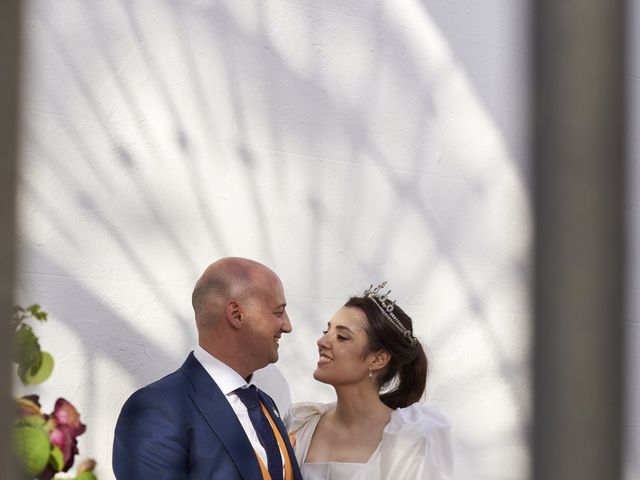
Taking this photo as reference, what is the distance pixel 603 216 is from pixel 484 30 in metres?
3.83

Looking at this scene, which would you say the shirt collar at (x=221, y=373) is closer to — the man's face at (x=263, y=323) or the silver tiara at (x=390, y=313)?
the man's face at (x=263, y=323)

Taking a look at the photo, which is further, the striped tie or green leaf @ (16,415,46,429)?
the striped tie

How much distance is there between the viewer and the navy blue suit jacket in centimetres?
264

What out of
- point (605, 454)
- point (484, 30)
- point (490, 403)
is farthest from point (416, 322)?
point (605, 454)

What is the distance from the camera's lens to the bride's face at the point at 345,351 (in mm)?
3232

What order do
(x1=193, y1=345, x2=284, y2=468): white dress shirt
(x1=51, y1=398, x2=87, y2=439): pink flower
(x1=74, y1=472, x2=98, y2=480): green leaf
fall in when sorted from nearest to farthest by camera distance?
(x1=74, y1=472, x2=98, y2=480): green leaf, (x1=51, y1=398, x2=87, y2=439): pink flower, (x1=193, y1=345, x2=284, y2=468): white dress shirt

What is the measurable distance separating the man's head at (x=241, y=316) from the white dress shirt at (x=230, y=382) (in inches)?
0.7

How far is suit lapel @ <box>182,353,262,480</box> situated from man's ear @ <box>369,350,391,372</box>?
2.07 feet

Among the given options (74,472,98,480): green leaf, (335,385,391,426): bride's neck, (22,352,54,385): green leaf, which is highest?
(22,352,54,385): green leaf

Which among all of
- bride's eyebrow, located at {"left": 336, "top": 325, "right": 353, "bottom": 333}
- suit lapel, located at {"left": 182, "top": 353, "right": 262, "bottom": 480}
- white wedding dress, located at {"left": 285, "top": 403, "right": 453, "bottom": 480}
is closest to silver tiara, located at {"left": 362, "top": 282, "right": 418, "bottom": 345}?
bride's eyebrow, located at {"left": 336, "top": 325, "right": 353, "bottom": 333}

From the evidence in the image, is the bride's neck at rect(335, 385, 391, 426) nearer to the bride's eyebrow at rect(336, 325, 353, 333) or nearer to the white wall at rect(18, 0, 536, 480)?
the bride's eyebrow at rect(336, 325, 353, 333)

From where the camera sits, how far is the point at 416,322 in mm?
3959

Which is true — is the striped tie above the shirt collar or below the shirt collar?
below

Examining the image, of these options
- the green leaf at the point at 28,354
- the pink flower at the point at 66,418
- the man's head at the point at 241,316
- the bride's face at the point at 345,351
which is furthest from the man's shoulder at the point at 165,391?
the green leaf at the point at 28,354
